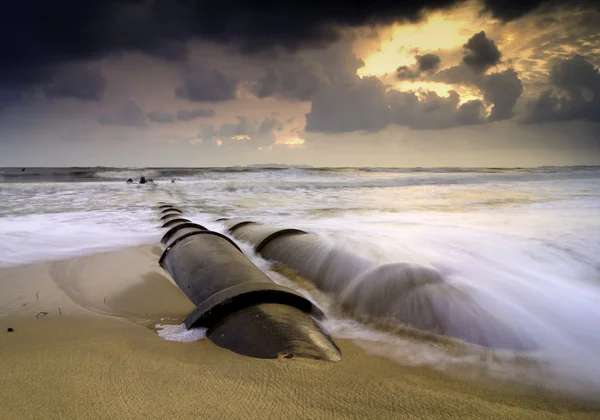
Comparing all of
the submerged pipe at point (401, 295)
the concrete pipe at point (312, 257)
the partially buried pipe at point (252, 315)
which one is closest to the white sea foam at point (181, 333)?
the partially buried pipe at point (252, 315)

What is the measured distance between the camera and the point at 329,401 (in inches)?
67.1

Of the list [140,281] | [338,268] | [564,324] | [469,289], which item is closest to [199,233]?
[140,281]

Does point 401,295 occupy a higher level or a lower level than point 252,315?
lower

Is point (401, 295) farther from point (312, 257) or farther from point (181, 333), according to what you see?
point (181, 333)

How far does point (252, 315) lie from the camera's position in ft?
8.09

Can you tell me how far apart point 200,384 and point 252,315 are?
66cm

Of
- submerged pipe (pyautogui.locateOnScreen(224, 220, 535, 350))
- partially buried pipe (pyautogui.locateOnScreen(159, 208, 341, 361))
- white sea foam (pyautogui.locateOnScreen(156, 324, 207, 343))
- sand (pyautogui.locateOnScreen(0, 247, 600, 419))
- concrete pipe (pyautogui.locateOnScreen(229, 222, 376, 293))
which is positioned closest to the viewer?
sand (pyautogui.locateOnScreen(0, 247, 600, 419))

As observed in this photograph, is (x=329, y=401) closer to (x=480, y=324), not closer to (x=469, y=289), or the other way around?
(x=480, y=324)

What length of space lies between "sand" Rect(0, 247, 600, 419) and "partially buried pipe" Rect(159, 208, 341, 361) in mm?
98

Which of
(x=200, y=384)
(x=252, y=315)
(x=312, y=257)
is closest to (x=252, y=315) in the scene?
(x=252, y=315)

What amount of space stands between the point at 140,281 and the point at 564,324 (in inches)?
141

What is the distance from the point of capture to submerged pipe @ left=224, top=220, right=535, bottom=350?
273cm

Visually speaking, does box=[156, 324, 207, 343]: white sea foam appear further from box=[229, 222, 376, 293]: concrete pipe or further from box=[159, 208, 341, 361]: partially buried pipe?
box=[229, 222, 376, 293]: concrete pipe

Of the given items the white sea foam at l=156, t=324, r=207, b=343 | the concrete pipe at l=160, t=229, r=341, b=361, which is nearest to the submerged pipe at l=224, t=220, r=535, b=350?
the concrete pipe at l=160, t=229, r=341, b=361
